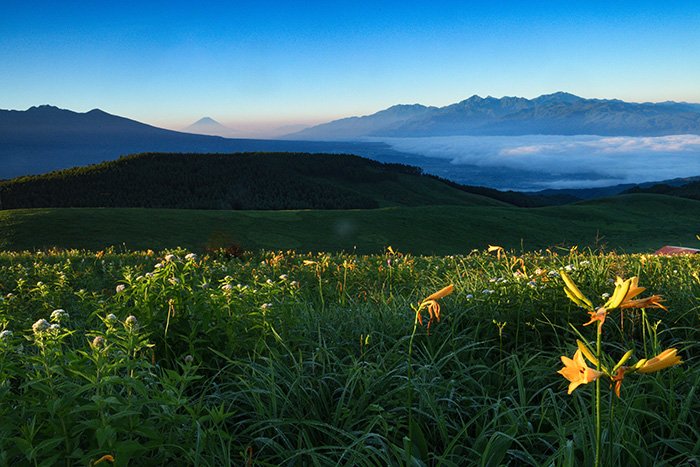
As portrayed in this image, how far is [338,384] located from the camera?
15.3ft

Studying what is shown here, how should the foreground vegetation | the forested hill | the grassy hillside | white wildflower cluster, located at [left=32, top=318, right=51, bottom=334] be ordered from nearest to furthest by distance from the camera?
1. the foreground vegetation
2. white wildflower cluster, located at [left=32, top=318, right=51, bottom=334]
3. the grassy hillside
4. the forested hill

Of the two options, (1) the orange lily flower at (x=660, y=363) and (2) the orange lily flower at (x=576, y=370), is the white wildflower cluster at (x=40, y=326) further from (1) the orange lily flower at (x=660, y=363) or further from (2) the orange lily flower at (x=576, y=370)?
(1) the orange lily flower at (x=660, y=363)

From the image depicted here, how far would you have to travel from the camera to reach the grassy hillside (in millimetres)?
34531

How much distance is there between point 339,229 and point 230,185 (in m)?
71.1

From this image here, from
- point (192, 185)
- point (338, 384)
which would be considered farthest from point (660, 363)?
point (192, 185)

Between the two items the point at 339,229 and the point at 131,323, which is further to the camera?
the point at 339,229

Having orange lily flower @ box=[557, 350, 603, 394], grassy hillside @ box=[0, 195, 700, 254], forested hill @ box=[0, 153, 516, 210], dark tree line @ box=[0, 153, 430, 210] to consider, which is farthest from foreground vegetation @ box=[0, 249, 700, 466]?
forested hill @ box=[0, 153, 516, 210]

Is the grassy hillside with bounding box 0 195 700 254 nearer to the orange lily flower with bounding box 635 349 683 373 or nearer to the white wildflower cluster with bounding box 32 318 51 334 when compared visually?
the white wildflower cluster with bounding box 32 318 51 334

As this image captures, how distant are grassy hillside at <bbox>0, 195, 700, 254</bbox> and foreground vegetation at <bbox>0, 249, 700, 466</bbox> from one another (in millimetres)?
14474

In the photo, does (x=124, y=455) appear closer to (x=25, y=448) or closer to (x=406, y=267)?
(x=25, y=448)

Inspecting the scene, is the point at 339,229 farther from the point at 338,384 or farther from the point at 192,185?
the point at 192,185

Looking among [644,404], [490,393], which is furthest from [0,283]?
[644,404]

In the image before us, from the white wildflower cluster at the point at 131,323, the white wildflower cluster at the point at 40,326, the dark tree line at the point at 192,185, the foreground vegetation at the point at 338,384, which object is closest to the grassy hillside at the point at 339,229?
the foreground vegetation at the point at 338,384

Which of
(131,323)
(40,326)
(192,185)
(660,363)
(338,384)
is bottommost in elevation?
(192,185)
